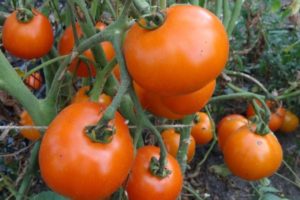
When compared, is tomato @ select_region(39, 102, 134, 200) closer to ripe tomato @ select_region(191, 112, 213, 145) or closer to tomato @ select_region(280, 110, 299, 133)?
ripe tomato @ select_region(191, 112, 213, 145)

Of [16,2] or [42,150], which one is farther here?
[16,2]

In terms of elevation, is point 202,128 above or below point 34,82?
below

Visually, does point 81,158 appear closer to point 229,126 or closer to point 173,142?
point 173,142

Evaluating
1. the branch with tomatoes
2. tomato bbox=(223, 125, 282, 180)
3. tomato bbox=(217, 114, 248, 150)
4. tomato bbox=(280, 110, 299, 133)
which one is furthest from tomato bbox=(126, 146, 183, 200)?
tomato bbox=(280, 110, 299, 133)

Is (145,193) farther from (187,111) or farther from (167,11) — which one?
(167,11)

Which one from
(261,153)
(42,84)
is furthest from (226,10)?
(42,84)

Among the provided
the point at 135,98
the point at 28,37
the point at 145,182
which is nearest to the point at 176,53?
the point at 135,98
